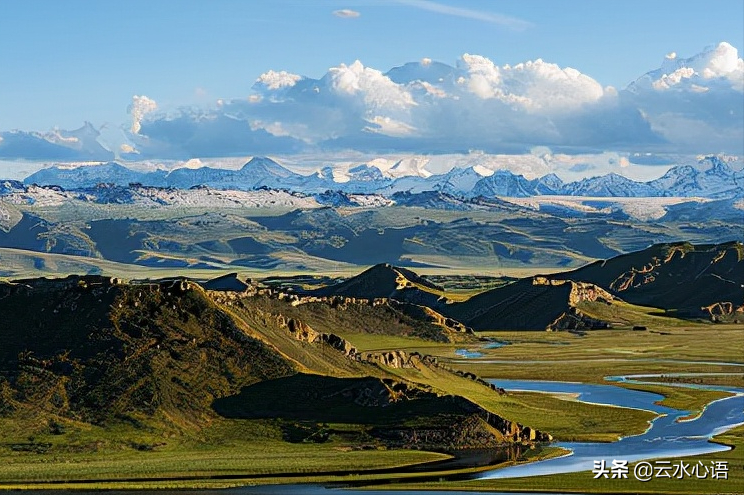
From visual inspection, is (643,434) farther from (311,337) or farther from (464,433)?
(311,337)

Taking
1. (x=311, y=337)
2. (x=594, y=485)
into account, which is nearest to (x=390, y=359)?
(x=311, y=337)

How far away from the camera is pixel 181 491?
344ft

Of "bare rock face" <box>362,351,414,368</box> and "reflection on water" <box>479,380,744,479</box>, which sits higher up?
"bare rock face" <box>362,351,414,368</box>

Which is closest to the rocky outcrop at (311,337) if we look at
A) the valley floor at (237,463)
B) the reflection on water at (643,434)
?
the valley floor at (237,463)

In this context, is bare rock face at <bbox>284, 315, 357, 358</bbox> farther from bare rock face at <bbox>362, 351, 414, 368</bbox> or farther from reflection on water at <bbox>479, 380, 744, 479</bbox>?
reflection on water at <bbox>479, 380, 744, 479</bbox>

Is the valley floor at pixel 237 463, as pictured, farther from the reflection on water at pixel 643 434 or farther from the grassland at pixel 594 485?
the reflection on water at pixel 643 434

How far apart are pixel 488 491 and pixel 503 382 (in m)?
88.8

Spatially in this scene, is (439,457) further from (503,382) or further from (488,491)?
(503,382)

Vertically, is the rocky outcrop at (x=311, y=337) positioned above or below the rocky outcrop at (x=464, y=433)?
above

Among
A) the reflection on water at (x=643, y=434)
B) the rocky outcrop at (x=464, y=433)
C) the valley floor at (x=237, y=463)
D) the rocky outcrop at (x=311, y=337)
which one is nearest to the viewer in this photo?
the valley floor at (x=237, y=463)

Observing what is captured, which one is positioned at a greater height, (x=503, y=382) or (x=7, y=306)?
(x=7, y=306)

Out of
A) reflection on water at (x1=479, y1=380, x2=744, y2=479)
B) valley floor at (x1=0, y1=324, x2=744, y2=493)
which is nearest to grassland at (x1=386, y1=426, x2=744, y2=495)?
valley floor at (x1=0, y1=324, x2=744, y2=493)

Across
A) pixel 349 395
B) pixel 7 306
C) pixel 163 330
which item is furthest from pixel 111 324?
pixel 349 395

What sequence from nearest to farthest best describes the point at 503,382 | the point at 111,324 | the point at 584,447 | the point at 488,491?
the point at 488,491, the point at 584,447, the point at 111,324, the point at 503,382
